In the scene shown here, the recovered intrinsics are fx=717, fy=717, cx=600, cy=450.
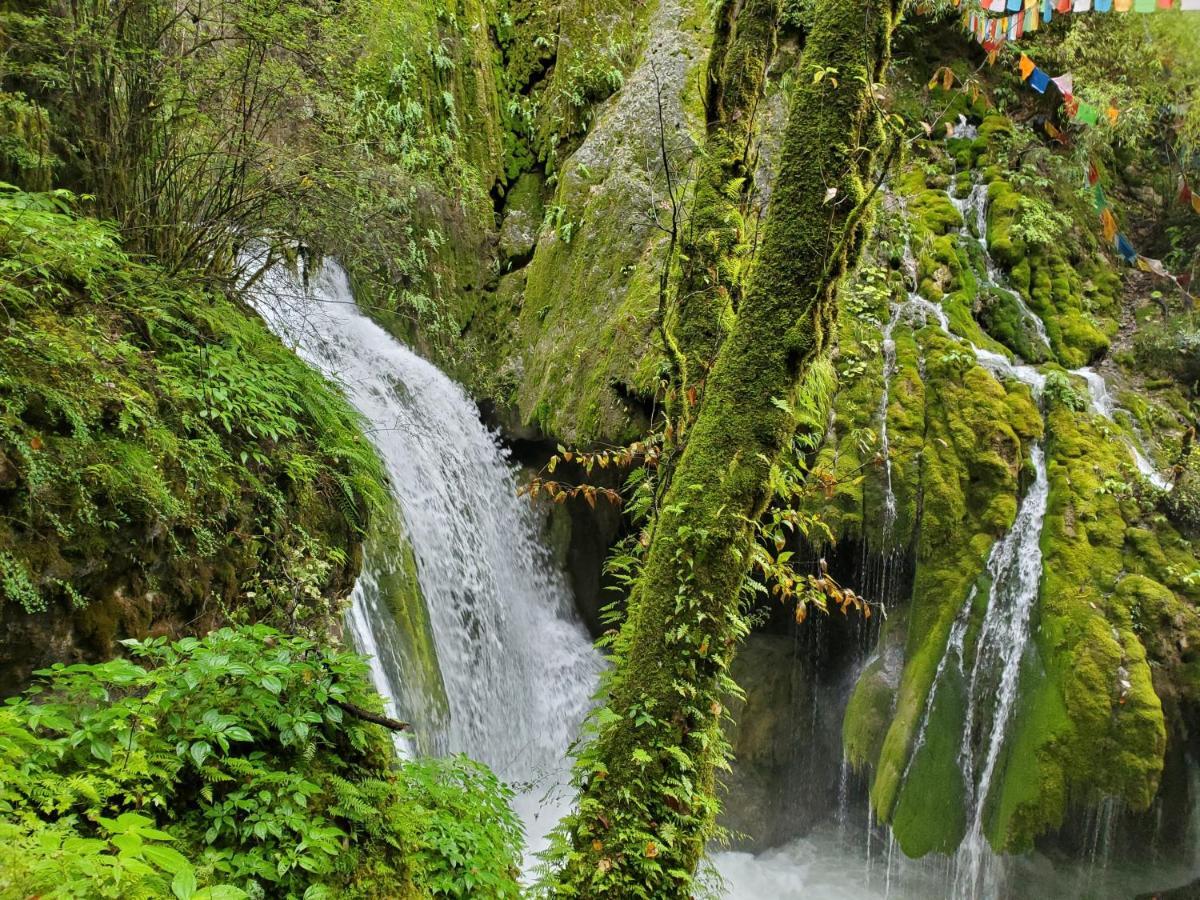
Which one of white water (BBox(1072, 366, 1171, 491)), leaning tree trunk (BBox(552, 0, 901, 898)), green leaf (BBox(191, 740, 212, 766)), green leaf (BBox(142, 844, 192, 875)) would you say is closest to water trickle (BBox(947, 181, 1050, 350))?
white water (BBox(1072, 366, 1171, 491))

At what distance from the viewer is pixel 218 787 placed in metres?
2.10

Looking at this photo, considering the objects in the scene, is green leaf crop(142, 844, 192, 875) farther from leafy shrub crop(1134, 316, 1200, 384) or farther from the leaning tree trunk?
leafy shrub crop(1134, 316, 1200, 384)

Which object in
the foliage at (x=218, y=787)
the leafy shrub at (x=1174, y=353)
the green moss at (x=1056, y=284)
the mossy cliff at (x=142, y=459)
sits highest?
the green moss at (x=1056, y=284)

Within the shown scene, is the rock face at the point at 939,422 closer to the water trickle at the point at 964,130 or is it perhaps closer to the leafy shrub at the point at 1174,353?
the water trickle at the point at 964,130

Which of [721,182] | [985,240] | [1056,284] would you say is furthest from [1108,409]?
[721,182]

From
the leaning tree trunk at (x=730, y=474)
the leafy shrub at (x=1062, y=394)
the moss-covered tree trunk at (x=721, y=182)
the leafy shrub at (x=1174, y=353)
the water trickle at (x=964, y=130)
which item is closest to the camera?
the leaning tree trunk at (x=730, y=474)

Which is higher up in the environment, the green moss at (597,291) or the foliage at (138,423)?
the green moss at (597,291)

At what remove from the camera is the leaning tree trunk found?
2574 mm

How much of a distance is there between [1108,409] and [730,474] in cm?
726

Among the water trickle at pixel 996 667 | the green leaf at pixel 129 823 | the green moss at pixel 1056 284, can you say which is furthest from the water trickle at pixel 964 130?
the green leaf at pixel 129 823

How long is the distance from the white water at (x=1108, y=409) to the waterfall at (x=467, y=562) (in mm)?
6155

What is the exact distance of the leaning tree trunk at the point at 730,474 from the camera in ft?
8.45

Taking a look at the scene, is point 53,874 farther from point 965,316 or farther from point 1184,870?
point 965,316

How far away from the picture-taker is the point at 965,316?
8.25m
